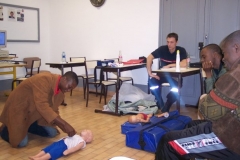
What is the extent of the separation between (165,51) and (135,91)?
825 millimetres

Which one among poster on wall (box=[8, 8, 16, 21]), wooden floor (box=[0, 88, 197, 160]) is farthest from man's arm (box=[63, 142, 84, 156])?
poster on wall (box=[8, 8, 16, 21])

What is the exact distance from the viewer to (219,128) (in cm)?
136

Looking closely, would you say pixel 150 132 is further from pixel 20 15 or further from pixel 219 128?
pixel 20 15

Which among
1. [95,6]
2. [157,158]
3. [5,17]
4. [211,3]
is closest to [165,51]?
[211,3]

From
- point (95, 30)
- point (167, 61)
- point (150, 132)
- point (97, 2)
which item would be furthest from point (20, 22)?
point (150, 132)

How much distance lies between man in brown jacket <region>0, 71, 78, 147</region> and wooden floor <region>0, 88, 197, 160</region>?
0.15 metres

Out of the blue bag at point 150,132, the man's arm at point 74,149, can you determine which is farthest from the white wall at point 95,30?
the man's arm at point 74,149

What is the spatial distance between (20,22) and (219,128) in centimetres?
571

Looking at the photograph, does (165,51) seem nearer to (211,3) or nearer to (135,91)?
(135,91)

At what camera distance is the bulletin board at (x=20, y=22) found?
574 centimetres

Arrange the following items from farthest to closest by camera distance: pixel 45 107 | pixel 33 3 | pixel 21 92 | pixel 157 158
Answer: pixel 33 3 → pixel 21 92 → pixel 45 107 → pixel 157 158

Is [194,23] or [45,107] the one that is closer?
[45,107]

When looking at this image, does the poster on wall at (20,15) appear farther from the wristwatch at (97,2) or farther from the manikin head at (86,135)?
the manikin head at (86,135)

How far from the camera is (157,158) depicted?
1616 millimetres
